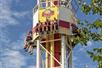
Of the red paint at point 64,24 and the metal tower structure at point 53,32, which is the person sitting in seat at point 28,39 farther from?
the red paint at point 64,24

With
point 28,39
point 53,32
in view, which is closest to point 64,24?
point 53,32

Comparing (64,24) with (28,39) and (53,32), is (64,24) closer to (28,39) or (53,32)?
(53,32)

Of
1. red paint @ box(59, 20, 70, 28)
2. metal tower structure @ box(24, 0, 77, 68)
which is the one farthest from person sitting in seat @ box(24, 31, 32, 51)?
red paint @ box(59, 20, 70, 28)

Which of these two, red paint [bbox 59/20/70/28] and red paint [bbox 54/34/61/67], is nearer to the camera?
red paint [bbox 59/20/70/28]

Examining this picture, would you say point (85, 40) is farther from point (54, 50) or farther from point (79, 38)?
point (54, 50)

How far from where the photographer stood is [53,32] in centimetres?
6356

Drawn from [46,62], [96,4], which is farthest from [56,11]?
[96,4]

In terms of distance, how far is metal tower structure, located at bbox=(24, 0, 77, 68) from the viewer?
63562mm

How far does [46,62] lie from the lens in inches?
2581

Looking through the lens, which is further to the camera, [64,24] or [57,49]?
[57,49]

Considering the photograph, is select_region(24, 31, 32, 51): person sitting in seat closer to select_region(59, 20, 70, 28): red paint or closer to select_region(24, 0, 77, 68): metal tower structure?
select_region(24, 0, 77, 68): metal tower structure

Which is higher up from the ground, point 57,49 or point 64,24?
point 64,24

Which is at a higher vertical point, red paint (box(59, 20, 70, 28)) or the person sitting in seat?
red paint (box(59, 20, 70, 28))

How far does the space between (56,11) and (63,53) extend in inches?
237
